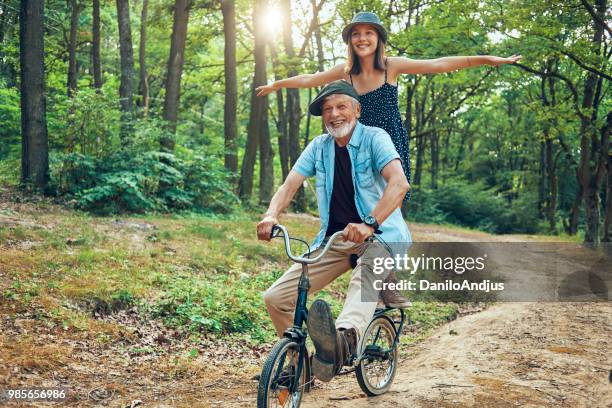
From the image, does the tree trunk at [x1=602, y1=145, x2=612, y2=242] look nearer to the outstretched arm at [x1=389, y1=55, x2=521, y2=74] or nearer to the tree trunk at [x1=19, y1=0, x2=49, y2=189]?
the outstretched arm at [x1=389, y1=55, x2=521, y2=74]

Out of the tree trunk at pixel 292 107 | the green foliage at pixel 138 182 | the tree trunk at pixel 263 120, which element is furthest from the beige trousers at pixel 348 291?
the tree trunk at pixel 292 107

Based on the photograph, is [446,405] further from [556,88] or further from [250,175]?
[556,88]

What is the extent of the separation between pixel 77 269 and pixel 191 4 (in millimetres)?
13211

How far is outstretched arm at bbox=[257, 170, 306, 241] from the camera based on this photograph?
416 cm

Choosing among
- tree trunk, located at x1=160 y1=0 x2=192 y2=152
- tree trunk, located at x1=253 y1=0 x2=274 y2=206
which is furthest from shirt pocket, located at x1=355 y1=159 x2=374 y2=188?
tree trunk, located at x1=253 y1=0 x2=274 y2=206

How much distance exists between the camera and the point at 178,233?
11656 mm

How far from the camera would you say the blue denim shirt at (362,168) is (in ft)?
14.4

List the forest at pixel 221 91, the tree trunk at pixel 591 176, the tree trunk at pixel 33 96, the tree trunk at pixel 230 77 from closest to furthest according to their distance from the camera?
the tree trunk at pixel 33 96, the forest at pixel 221 91, the tree trunk at pixel 591 176, the tree trunk at pixel 230 77

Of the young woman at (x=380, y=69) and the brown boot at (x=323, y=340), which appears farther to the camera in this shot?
the young woman at (x=380, y=69)

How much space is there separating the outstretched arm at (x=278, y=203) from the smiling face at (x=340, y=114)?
444 mm

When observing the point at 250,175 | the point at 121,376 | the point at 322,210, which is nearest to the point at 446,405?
the point at 322,210

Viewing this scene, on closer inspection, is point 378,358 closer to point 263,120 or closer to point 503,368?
point 503,368

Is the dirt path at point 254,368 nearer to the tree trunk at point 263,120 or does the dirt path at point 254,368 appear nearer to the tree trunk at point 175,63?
the tree trunk at point 175,63

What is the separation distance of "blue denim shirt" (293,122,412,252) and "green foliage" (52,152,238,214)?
9.47 meters
